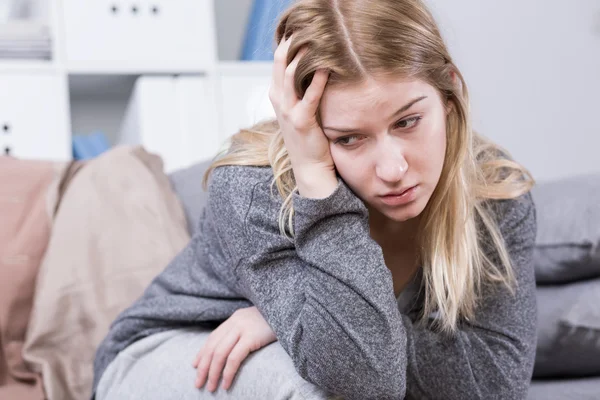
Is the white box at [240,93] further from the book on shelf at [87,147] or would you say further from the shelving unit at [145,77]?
the book on shelf at [87,147]

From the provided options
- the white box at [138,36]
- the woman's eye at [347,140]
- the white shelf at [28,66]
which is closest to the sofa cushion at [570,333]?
the woman's eye at [347,140]

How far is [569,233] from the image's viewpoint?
1248 mm

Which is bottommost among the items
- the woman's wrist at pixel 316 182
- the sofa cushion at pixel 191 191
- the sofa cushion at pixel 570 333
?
the sofa cushion at pixel 570 333

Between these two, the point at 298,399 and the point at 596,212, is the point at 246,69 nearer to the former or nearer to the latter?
the point at 596,212

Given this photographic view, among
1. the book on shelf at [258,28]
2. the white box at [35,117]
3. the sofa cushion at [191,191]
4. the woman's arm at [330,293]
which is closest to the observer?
the woman's arm at [330,293]

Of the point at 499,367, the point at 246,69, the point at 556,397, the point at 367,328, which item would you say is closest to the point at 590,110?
the point at 246,69

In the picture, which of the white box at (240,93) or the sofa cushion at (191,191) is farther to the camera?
the white box at (240,93)

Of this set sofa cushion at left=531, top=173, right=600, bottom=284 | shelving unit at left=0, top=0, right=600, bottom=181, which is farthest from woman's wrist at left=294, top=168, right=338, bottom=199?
shelving unit at left=0, top=0, right=600, bottom=181

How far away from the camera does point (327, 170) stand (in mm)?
880

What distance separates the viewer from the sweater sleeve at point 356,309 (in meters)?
0.82

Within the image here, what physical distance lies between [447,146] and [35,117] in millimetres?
1383

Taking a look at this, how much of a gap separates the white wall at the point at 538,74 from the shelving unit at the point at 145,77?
2.26ft

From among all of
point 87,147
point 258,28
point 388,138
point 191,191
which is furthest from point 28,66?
point 388,138

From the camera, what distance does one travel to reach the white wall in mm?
2322
